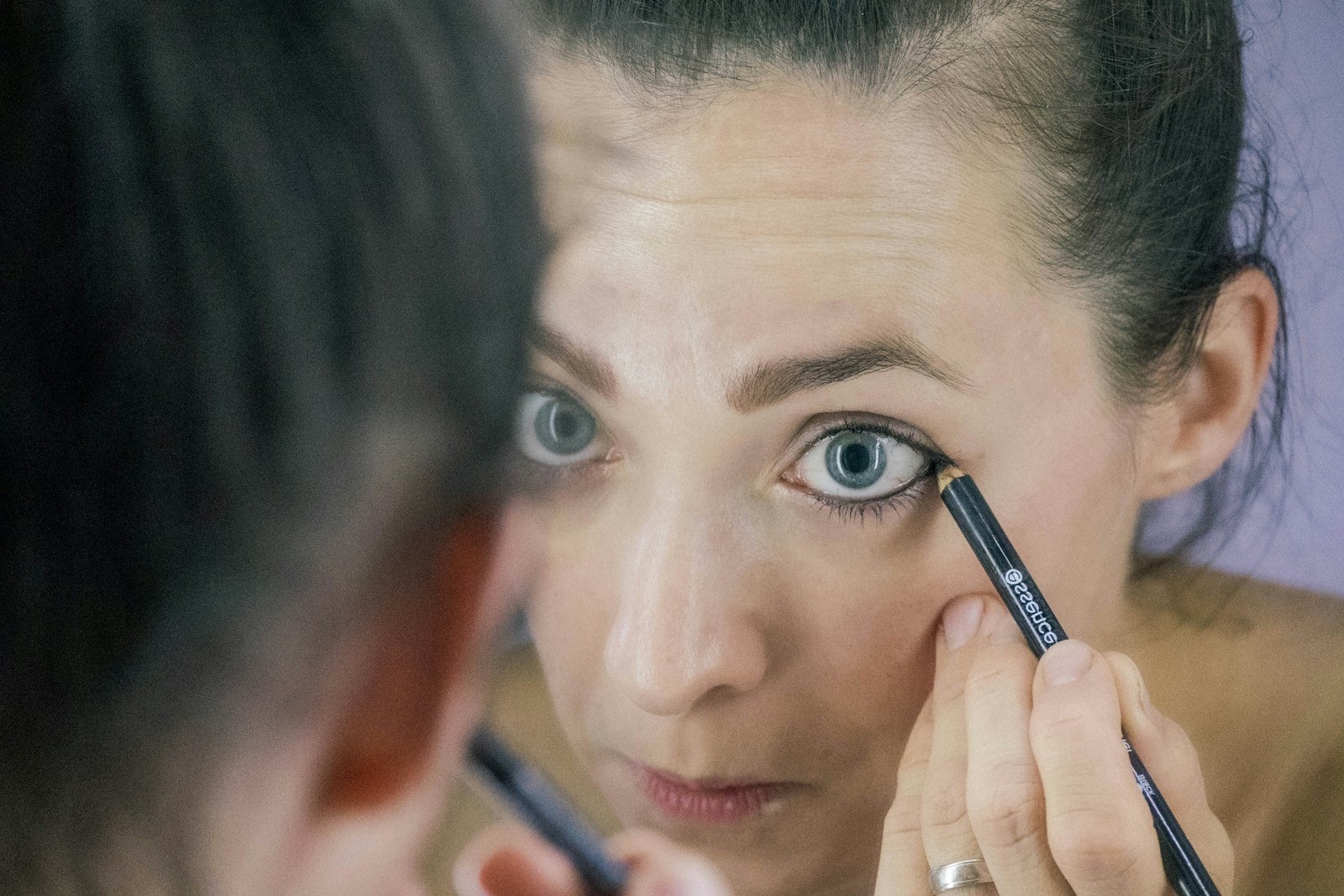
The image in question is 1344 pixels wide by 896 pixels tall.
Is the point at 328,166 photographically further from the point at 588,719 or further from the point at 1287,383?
the point at 1287,383

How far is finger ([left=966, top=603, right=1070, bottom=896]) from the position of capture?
0.47 m

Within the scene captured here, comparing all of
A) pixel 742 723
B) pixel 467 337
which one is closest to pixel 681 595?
pixel 742 723

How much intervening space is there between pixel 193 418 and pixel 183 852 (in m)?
0.14

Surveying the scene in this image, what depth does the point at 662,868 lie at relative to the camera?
55 centimetres

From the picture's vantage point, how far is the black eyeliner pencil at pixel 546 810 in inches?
19.9

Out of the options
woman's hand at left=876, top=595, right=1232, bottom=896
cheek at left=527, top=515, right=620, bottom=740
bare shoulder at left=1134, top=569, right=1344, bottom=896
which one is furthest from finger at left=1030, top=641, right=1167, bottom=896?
cheek at left=527, top=515, right=620, bottom=740

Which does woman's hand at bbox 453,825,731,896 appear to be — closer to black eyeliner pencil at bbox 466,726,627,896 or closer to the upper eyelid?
black eyeliner pencil at bbox 466,726,627,896

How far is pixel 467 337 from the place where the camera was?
383mm

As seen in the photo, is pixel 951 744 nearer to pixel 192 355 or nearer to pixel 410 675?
pixel 410 675

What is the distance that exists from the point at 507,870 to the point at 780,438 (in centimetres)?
23

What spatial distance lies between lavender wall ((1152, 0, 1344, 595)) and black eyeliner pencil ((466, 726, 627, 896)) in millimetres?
380

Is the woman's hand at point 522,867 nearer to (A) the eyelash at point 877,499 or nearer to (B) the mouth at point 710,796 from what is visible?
(B) the mouth at point 710,796

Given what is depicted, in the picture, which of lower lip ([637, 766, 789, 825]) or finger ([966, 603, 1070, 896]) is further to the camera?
lower lip ([637, 766, 789, 825])

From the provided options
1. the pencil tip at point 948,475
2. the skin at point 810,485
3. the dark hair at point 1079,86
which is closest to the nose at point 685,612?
the skin at point 810,485
